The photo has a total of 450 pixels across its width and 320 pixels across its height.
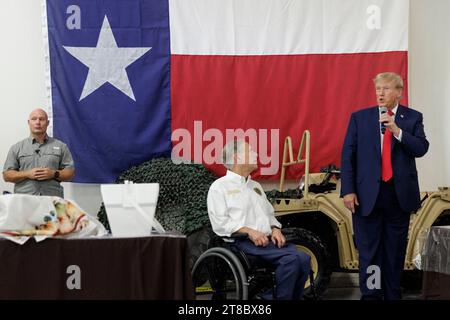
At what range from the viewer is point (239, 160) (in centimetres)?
405

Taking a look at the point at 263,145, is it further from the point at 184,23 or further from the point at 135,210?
the point at 135,210

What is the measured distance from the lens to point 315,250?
480 centimetres

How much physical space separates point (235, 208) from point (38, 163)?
185 centimetres

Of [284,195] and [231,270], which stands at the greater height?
[284,195]

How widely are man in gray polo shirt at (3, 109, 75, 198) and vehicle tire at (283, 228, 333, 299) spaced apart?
173 cm

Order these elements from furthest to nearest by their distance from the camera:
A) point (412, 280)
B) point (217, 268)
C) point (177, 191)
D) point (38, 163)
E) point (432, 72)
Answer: point (432, 72) < point (177, 191) < point (412, 280) < point (38, 163) < point (217, 268)

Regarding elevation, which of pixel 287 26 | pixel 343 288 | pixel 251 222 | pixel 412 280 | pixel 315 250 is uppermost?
pixel 287 26

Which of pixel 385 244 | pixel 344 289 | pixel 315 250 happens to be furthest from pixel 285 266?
pixel 344 289

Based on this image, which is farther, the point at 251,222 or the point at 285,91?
the point at 285,91

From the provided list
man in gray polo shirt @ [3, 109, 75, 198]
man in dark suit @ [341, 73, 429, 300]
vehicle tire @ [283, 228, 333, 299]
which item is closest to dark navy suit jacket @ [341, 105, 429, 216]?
man in dark suit @ [341, 73, 429, 300]

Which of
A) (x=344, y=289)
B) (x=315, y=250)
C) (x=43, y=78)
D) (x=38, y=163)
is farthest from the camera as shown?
(x=43, y=78)

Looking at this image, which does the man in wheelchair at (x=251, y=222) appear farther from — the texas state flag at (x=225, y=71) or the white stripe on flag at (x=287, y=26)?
the white stripe on flag at (x=287, y=26)

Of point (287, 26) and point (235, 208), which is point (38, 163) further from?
point (287, 26)

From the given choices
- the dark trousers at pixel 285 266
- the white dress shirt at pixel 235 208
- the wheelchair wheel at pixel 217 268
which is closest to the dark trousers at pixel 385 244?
the dark trousers at pixel 285 266
